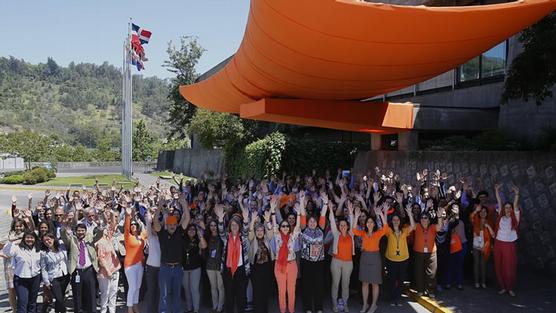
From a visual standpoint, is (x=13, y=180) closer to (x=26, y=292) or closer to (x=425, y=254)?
(x=26, y=292)

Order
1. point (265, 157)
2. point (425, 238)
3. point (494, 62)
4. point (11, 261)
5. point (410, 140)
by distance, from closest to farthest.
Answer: point (11, 261) → point (425, 238) → point (410, 140) → point (494, 62) → point (265, 157)

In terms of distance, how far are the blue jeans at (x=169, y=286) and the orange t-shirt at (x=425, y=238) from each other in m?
4.05

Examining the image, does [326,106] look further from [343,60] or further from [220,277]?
[220,277]

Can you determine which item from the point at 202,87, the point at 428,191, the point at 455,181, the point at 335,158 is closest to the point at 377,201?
the point at 428,191

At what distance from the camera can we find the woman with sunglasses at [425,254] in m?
7.53

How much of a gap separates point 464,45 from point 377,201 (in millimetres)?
3424

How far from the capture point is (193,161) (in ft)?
132

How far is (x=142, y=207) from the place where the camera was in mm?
9117

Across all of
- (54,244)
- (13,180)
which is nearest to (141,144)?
(13,180)

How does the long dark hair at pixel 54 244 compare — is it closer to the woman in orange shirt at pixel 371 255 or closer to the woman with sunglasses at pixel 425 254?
the woman in orange shirt at pixel 371 255

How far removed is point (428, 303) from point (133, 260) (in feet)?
16.1

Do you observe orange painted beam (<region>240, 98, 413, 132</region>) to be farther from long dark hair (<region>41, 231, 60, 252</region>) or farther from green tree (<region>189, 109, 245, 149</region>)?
green tree (<region>189, 109, 245, 149</region>)

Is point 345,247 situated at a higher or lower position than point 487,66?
lower

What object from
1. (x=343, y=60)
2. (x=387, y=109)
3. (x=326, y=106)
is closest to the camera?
(x=343, y=60)
